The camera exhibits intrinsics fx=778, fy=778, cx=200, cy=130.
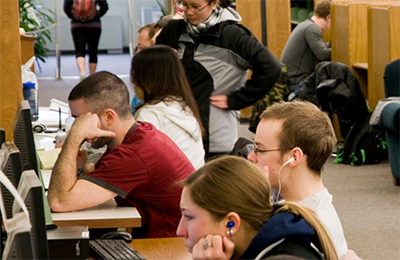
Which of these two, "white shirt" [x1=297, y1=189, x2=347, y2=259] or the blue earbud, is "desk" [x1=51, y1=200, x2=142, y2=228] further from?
the blue earbud

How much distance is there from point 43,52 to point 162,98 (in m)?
9.10

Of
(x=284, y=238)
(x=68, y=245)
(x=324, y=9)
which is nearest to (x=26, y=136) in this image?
(x=68, y=245)

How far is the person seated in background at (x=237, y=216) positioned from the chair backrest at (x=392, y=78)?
14.5 feet

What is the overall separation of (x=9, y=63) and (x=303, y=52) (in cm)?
436

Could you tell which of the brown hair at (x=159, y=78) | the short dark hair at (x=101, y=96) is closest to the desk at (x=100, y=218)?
the short dark hair at (x=101, y=96)

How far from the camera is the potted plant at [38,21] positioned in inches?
434

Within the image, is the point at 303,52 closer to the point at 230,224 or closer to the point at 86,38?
the point at 86,38

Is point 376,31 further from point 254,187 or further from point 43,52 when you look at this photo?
point 43,52

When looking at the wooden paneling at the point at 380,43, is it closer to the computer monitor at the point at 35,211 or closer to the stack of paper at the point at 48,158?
the stack of paper at the point at 48,158

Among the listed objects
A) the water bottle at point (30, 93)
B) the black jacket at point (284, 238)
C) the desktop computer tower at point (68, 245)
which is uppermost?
the black jacket at point (284, 238)

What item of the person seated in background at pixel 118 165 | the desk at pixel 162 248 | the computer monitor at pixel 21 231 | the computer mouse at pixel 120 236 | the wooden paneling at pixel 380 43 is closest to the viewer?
the computer monitor at pixel 21 231

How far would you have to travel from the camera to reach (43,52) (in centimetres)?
1210

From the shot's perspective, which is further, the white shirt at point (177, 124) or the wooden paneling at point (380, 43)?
the wooden paneling at point (380, 43)

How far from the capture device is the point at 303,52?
292 inches
